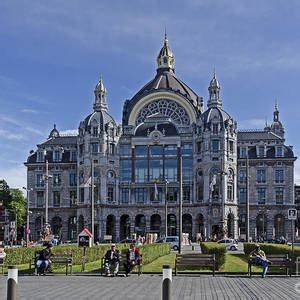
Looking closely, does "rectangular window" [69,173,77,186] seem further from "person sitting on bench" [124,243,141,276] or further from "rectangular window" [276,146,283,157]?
"person sitting on bench" [124,243,141,276]

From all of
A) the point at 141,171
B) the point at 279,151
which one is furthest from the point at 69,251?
the point at 279,151

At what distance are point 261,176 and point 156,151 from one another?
65.4 ft

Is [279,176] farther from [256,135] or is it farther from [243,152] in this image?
[256,135]

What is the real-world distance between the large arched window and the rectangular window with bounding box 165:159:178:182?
790 centimetres

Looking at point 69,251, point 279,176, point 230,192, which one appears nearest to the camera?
point 69,251

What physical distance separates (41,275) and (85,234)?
5669 millimetres

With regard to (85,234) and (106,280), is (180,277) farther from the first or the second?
(85,234)

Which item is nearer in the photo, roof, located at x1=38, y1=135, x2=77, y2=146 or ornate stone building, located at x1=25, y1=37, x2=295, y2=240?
ornate stone building, located at x1=25, y1=37, x2=295, y2=240

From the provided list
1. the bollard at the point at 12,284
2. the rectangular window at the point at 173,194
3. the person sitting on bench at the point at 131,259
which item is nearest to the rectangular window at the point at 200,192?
the rectangular window at the point at 173,194

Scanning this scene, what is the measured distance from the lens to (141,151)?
11031 cm

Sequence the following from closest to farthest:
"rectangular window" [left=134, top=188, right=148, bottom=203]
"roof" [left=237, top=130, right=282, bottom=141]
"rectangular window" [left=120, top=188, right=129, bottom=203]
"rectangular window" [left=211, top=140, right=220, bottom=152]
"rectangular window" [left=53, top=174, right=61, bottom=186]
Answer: "rectangular window" [left=211, top=140, right=220, bottom=152] < "rectangular window" [left=134, top=188, right=148, bottom=203] < "rectangular window" [left=120, top=188, right=129, bottom=203] < "roof" [left=237, top=130, right=282, bottom=141] < "rectangular window" [left=53, top=174, right=61, bottom=186]

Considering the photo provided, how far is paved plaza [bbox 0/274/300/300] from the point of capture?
20.2 meters

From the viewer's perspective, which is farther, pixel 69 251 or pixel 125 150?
pixel 125 150

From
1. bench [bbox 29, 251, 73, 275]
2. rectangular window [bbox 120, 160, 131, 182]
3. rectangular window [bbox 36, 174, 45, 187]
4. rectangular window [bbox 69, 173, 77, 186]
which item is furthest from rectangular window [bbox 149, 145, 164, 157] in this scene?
bench [bbox 29, 251, 73, 275]
